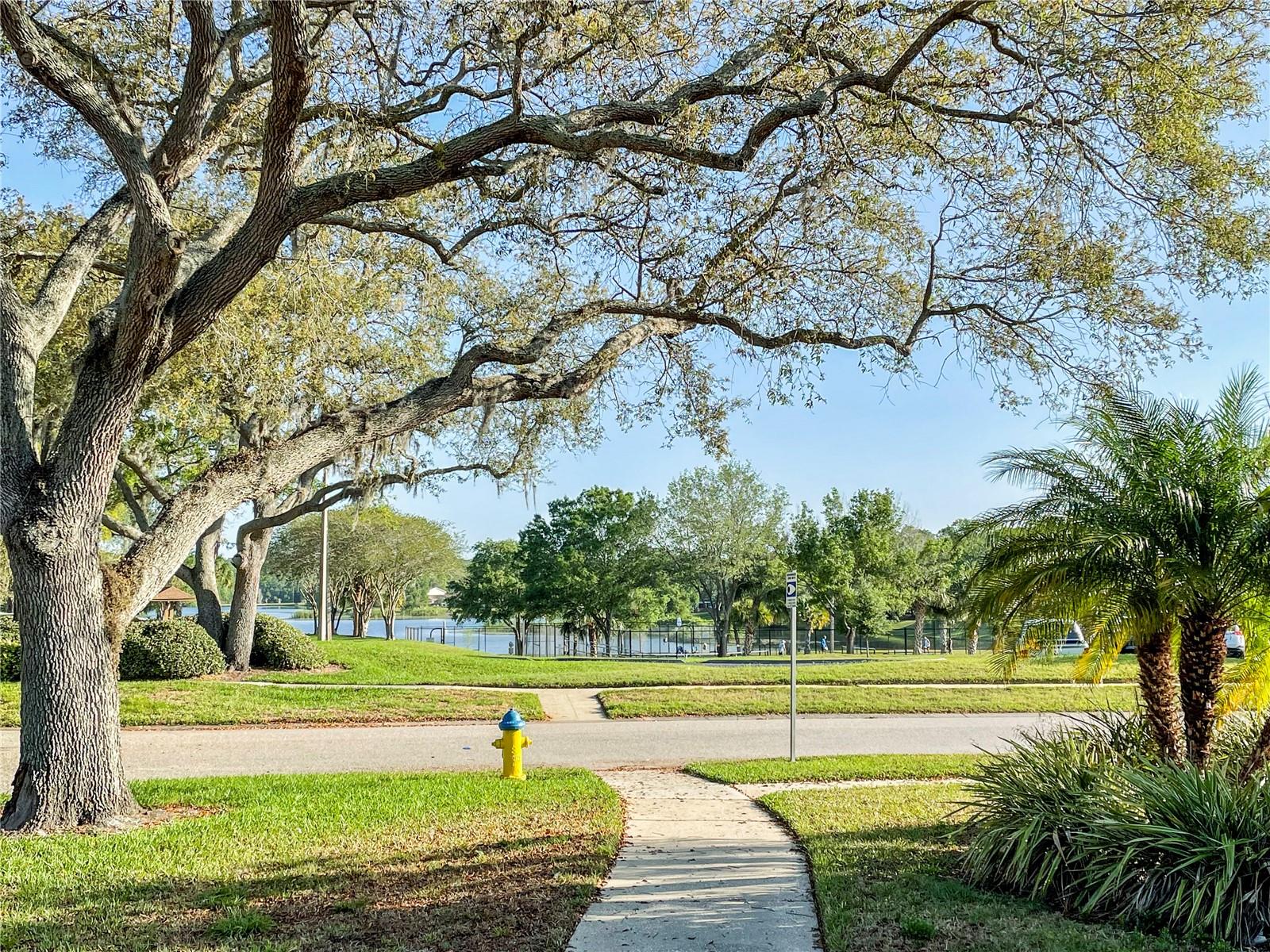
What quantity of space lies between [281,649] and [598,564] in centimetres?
2360

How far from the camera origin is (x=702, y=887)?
6.74 m

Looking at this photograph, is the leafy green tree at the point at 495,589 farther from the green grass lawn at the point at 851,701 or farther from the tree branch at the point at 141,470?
the green grass lawn at the point at 851,701

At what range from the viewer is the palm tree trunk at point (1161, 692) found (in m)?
8.17

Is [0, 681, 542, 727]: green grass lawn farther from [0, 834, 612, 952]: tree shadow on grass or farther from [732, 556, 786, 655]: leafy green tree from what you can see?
[732, 556, 786, 655]: leafy green tree

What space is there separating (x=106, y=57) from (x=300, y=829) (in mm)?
8968

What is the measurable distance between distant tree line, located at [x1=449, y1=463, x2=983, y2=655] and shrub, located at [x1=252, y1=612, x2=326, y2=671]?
21658 mm

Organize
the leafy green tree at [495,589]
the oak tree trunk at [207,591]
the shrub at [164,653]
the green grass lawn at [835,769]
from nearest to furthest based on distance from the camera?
1. the green grass lawn at [835,769]
2. the shrub at [164,653]
3. the oak tree trunk at [207,591]
4. the leafy green tree at [495,589]

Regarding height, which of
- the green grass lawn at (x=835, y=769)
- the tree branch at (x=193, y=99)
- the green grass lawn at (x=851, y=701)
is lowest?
the green grass lawn at (x=851, y=701)

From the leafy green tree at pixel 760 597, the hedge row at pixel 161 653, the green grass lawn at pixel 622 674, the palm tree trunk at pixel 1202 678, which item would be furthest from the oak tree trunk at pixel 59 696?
the leafy green tree at pixel 760 597

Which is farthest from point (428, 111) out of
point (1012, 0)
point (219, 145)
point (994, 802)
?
point (994, 802)

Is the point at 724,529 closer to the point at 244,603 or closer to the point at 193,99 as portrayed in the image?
the point at 244,603

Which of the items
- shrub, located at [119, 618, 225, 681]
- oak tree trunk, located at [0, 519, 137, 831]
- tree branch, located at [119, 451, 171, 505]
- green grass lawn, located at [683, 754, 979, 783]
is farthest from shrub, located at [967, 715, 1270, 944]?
tree branch, located at [119, 451, 171, 505]

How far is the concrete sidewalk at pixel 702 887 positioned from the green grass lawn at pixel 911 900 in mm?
214

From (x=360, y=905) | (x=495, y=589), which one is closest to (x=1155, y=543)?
(x=360, y=905)
